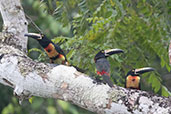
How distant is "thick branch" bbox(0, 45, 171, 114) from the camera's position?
2975 mm

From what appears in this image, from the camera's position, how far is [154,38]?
5.25 m

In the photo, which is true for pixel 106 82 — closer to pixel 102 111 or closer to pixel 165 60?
pixel 102 111

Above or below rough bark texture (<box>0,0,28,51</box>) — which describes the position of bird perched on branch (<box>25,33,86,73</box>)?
below

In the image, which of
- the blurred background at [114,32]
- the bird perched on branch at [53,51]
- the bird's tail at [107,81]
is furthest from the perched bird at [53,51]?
the bird's tail at [107,81]

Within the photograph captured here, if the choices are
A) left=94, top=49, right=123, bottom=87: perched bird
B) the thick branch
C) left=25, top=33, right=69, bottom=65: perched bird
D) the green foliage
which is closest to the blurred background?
the green foliage

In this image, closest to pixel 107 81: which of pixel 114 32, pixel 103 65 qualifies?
pixel 103 65

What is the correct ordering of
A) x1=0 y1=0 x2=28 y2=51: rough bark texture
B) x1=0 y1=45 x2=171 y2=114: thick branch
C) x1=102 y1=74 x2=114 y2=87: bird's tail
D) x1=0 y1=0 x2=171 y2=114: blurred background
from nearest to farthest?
x1=0 y1=45 x2=171 y2=114: thick branch < x1=102 y1=74 x2=114 y2=87: bird's tail < x1=0 y1=0 x2=28 y2=51: rough bark texture < x1=0 y1=0 x2=171 y2=114: blurred background

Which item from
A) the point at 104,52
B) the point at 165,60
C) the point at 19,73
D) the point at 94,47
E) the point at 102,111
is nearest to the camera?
the point at 102,111

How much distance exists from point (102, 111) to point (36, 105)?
60cm

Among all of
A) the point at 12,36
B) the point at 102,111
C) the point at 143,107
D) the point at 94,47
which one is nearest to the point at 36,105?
the point at 102,111

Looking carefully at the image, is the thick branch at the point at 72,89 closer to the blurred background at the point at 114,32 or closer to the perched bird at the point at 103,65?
the perched bird at the point at 103,65

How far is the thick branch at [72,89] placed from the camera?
2.97 metres

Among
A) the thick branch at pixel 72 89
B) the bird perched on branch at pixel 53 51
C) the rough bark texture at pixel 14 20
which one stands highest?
the rough bark texture at pixel 14 20

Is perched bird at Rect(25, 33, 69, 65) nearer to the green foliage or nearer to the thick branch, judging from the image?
the green foliage
